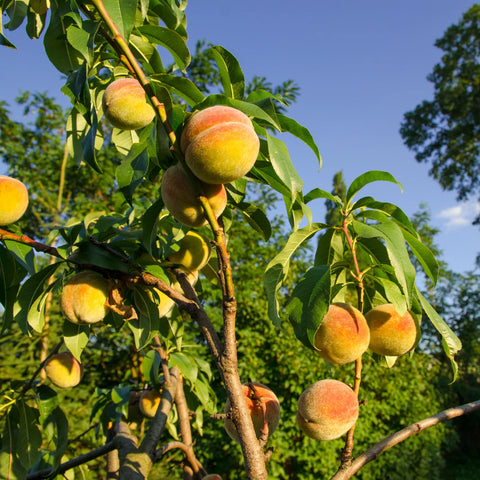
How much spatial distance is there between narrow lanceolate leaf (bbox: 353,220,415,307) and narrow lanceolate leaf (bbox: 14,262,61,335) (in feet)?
2.49

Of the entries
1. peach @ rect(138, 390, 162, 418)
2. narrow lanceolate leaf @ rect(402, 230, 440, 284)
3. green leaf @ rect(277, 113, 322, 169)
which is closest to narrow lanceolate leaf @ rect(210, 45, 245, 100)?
green leaf @ rect(277, 113, 322, 169)

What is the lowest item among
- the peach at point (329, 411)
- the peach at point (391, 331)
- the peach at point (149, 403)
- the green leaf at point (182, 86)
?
the peach at point (329, 411)

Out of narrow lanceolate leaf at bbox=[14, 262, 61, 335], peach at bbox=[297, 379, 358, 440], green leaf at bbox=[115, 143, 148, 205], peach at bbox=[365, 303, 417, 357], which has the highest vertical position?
green leaf at bbox=[115, 143, 148, 205]

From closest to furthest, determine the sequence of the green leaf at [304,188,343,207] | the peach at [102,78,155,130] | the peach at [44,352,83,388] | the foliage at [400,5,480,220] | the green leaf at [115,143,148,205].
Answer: the green leaf at [115,143,148,205], the peach at [102,78,155,130], the green leaf at [304,188,343,207], the peach at [44,352,83,388], the foliage at [400,5,480,220]

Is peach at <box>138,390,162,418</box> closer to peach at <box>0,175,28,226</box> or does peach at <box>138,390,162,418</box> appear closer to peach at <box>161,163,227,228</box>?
peach at <box>0,175,28,226</box>

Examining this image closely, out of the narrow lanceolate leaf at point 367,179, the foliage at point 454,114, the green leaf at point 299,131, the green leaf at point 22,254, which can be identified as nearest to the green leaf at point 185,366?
the green leaf at point 22,254

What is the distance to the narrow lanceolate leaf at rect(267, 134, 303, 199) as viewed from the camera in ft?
2.01

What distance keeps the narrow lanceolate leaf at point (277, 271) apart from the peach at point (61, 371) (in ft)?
2.71

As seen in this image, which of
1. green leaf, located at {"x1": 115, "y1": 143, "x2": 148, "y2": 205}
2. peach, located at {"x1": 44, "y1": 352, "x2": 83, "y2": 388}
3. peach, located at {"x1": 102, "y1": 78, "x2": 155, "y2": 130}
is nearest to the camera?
green leaf, located at {"x1": 115, "y1": 143, "x2": 148, "y2": 205}

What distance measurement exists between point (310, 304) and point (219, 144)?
14.0 inches

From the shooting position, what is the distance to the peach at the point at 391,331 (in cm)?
83

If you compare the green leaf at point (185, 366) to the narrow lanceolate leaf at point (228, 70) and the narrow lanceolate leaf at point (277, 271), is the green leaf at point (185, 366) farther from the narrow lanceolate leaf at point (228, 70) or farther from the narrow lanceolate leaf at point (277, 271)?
the narrow lanceolate leaf at point (228, 70)

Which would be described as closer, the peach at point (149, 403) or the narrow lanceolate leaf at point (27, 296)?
the narrow lanceolate leaf at point (27, 296)

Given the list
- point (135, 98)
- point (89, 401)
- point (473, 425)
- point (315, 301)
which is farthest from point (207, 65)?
point (473, 425)
